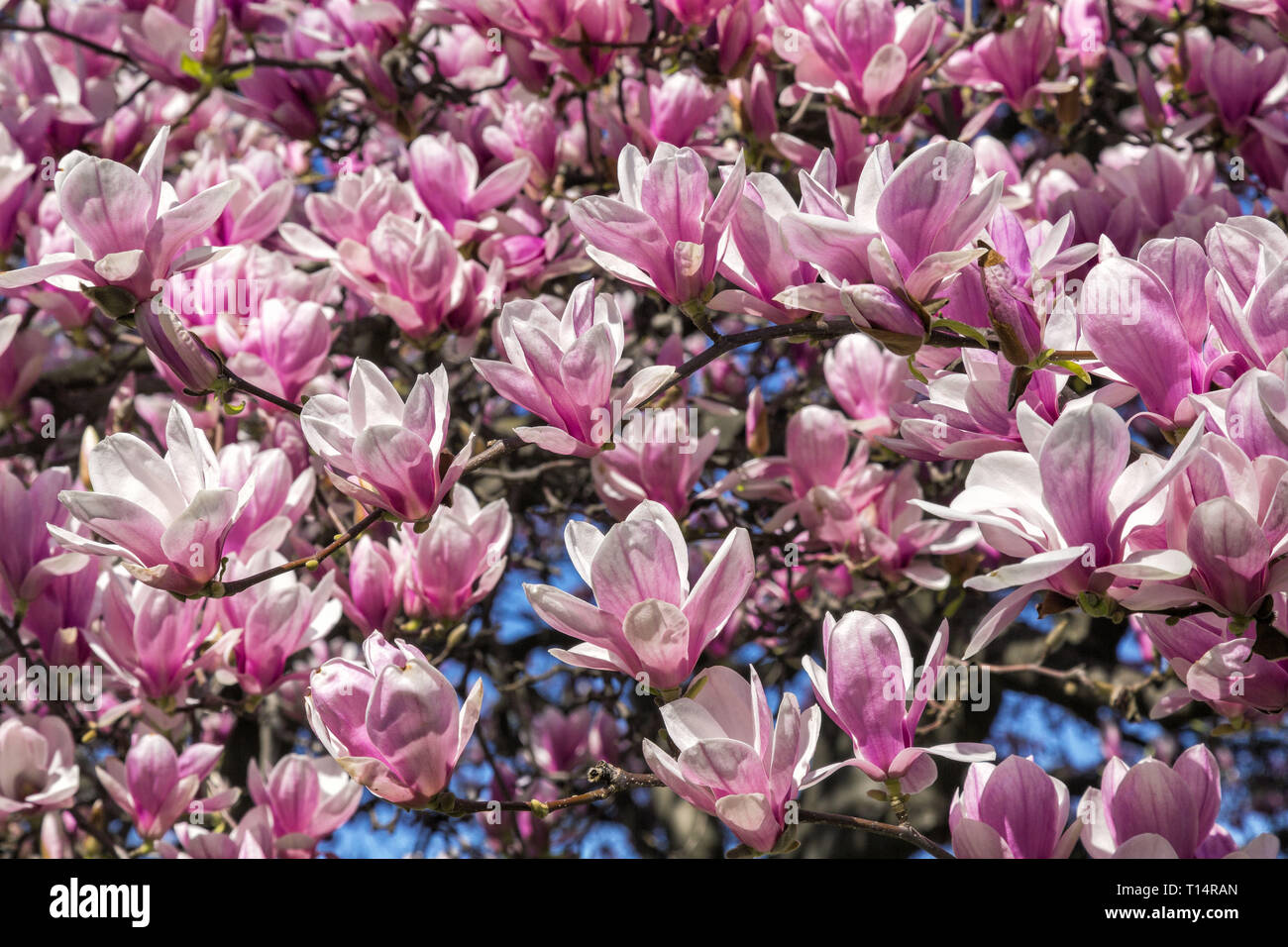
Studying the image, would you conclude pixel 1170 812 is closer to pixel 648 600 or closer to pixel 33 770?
pixel 648 600

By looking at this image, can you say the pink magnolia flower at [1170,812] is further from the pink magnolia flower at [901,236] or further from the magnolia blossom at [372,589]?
the magnolia blossom at [372,589]

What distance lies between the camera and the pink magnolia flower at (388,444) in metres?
1.05

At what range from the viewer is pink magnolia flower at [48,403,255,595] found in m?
1.05

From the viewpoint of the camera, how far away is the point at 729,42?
172 centimetres

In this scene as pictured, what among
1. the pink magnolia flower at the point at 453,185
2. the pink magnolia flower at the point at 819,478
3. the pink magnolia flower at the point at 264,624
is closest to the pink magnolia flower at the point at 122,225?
the pink magnolia flower at the point at 264,624

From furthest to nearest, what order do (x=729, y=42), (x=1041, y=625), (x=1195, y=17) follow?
(x=1041, y=625)
(x=1195, y=17)
(x=729, y=42)

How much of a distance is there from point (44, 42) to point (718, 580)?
2003 mm

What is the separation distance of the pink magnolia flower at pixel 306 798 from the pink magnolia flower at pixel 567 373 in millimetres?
669

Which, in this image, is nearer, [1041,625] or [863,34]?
[863,34]

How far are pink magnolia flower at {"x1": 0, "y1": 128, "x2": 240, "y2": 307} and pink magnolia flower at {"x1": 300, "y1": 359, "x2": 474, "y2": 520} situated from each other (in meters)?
0.22

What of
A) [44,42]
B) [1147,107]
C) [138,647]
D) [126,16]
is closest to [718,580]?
[138,647]

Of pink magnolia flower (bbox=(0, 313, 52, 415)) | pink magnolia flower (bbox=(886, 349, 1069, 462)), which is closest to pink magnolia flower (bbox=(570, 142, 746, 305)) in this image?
pink magnolia flower (bbox=(886, 349, 1069, 462))

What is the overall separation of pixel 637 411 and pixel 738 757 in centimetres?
70
